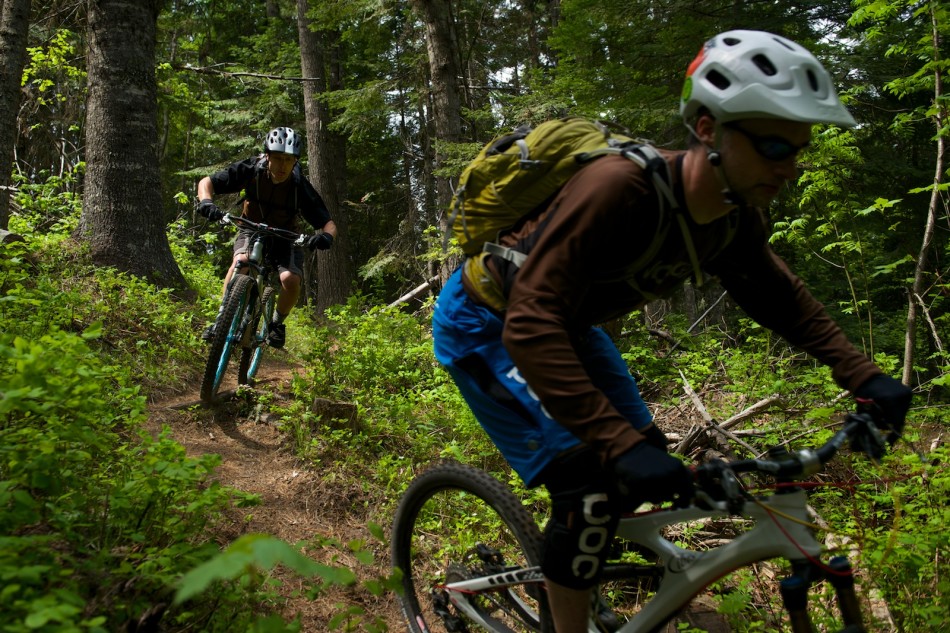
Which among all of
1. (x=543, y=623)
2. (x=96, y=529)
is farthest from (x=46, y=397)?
(x=543, y=623)

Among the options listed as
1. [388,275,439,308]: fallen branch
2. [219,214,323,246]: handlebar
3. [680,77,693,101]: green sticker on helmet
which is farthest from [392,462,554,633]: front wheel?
[388,275,439,308]: fallen branch

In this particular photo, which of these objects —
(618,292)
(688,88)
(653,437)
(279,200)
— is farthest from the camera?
(279,200)

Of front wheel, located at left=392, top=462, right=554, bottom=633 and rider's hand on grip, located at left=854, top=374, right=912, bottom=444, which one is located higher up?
rider's hand on grip, located at left=854, top=374, right=912, bottom=444

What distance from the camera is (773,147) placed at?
1967 mm

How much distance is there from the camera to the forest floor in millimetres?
3594

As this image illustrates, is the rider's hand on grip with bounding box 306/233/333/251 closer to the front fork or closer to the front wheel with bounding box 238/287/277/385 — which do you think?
the front wheel with bounding box 238/287/277/385

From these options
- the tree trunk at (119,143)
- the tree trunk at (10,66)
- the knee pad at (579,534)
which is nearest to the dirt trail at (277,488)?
the knee pad at (579,534)

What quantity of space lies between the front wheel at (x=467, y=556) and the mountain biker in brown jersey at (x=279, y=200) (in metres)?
3.13

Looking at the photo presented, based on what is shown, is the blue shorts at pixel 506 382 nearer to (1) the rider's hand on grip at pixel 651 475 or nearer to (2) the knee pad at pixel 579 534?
(2) the knee pad at pixel 579 534

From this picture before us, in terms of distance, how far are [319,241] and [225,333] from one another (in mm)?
1169

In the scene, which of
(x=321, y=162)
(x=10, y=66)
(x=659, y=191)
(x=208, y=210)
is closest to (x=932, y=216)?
(x=659, y=191)

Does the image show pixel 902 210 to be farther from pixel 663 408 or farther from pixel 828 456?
pixel 828 456

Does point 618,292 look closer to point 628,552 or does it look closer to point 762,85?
point 762,85

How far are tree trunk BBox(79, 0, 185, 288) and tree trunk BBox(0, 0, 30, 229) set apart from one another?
4.69 feet
